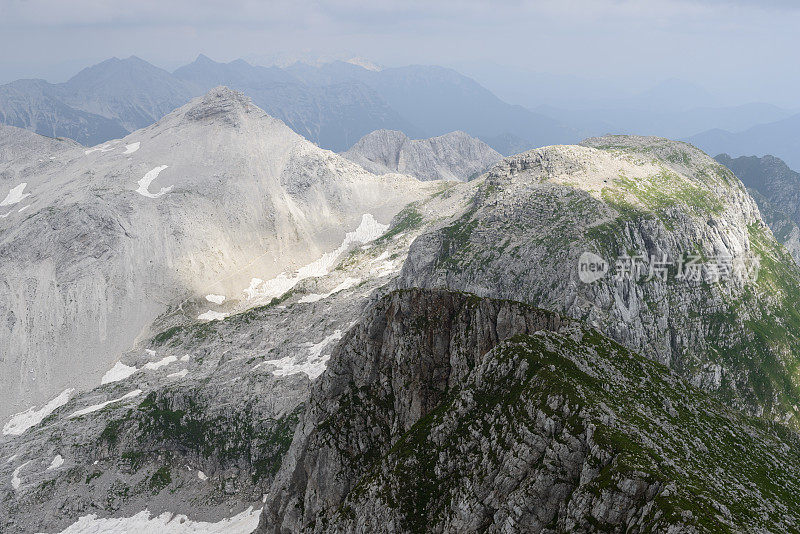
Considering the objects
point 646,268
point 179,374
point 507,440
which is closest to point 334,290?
point 179,374

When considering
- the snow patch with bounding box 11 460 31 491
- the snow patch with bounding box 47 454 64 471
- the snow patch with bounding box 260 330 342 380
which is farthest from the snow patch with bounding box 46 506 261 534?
the snow patch with bounding box 260 330 342 380

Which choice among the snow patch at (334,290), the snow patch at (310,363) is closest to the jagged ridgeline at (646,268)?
the snow patch at (310,363)

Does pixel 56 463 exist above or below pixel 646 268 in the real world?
below

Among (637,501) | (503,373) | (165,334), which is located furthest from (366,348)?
(165,334)

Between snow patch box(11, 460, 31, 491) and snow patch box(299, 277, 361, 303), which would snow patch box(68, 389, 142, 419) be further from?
snow patch box(299, 277, 361, 303)

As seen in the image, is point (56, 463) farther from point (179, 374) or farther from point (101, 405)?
point (179, 374)
